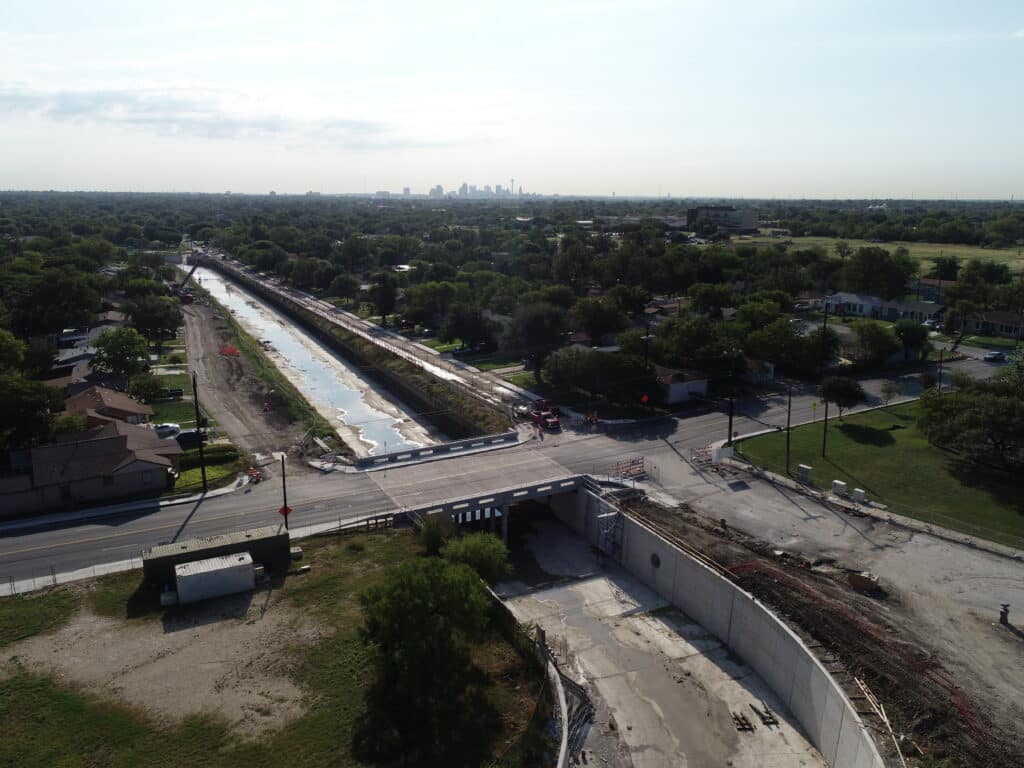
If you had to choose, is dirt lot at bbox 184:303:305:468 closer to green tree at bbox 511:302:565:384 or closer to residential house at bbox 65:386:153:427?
residential house at bbox 65:386:153:427

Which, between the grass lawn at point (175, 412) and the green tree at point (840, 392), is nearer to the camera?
the green tree at point (840, 392)

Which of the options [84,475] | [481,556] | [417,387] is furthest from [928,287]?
[84,475]

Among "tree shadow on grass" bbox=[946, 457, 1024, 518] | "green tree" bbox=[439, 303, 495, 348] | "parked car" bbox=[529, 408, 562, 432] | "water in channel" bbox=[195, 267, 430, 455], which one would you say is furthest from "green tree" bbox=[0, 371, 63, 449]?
"tree shadow on grass" bbox=[946, 457, 1024, 518]

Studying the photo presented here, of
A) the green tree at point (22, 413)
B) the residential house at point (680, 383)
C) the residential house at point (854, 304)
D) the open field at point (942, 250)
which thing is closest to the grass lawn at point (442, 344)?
the residential house at point (680, 383)

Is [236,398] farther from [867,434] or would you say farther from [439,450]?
[867,434]

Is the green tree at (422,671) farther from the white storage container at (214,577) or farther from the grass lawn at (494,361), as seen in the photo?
the grass lawn at (494,361)

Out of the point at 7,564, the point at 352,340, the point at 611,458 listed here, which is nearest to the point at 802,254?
the point at 352,340
